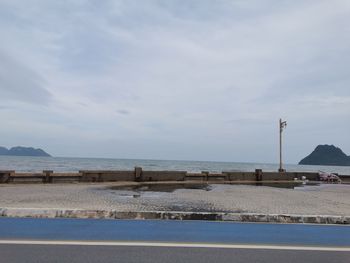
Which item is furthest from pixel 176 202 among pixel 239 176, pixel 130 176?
pixel 239 176

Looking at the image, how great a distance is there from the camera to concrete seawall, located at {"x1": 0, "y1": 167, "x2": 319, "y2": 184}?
25308 mm

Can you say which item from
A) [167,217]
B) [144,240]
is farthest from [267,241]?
[167,217]

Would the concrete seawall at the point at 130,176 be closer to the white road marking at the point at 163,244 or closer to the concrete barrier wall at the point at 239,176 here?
the concrete barrier wall at the point at 239,176

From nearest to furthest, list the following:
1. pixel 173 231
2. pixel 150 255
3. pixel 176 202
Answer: pixel 150 255 < pixel 173 231 < pixel 176 202

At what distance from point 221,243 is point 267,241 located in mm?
913

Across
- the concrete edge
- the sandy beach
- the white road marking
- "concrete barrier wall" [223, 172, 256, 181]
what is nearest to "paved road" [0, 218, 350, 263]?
the white road marking

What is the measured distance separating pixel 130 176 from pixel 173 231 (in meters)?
20.7

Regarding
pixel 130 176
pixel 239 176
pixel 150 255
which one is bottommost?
pixel 150 255

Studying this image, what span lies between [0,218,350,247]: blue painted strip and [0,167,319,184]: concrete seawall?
16.5m

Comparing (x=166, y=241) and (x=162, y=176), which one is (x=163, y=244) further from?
(x=162, y=176)

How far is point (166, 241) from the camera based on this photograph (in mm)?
7500

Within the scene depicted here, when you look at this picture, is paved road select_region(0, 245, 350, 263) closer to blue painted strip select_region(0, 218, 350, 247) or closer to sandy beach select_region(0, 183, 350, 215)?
blue painted strip select_region(0, 218, 350, 247)

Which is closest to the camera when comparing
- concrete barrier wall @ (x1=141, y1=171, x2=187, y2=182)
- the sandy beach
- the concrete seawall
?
the sandy beach

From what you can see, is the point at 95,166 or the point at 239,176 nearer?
the point at 239,176
